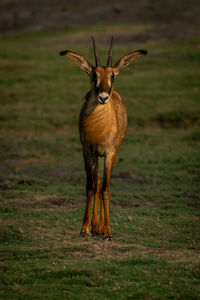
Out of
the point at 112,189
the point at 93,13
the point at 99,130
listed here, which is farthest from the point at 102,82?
the point at 93,13

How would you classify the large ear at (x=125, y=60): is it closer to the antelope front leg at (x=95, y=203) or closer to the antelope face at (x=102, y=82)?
the antelope face at (x=102, y=82)

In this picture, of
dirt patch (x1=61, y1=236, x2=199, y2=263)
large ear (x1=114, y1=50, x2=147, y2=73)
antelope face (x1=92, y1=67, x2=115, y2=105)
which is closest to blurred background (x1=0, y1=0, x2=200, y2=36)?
large ear (x1=114, y1=50, x2=147, y2=73)

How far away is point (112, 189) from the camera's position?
1270cm

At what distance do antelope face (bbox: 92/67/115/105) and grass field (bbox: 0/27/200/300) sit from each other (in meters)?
2.04

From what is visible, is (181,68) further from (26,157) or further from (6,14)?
(6,14)

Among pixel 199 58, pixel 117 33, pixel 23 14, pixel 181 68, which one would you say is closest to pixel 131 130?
pixel 181 68

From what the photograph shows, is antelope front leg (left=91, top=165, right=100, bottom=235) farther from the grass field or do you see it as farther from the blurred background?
the blurred background

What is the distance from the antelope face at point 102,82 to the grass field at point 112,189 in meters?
2.04

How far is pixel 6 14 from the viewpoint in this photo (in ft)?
196

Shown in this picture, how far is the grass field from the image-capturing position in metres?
6.73

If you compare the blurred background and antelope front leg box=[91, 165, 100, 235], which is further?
the blurred background

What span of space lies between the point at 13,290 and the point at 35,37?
3999 cm

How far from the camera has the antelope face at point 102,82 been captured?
7977 millimetres

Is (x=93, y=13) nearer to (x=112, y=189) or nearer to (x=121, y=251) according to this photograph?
(x=112, y=189)
